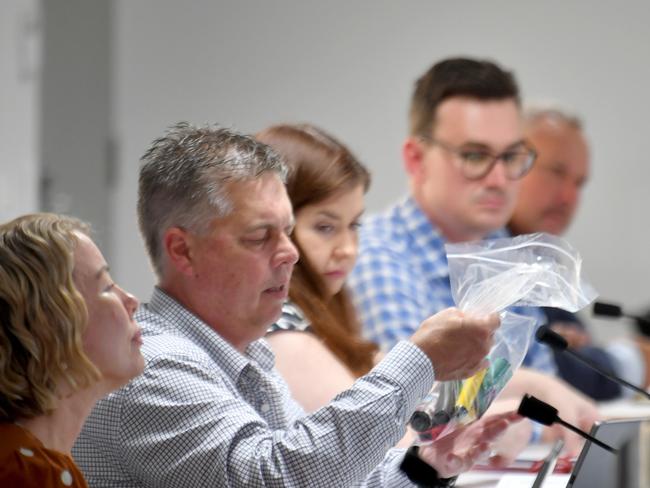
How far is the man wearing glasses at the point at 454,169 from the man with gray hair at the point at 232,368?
112cm

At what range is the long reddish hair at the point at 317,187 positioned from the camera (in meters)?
1.98

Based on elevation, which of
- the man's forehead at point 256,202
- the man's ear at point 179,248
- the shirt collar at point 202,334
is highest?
the man's forehead at point 256,202

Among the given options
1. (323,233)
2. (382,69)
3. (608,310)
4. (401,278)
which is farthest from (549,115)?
(608,310)

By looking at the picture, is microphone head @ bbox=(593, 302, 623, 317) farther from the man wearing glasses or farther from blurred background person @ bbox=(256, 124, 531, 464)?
the man wearing glasses

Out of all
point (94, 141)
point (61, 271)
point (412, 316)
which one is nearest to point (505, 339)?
point (61, 271)

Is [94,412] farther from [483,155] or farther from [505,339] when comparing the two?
[483,155]

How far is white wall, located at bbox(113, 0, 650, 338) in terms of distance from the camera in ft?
15.0

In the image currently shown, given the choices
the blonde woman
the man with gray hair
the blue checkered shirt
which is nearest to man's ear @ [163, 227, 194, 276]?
the man with gray hair

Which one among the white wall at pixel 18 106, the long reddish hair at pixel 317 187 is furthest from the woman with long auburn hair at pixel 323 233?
the white wall at pixel 18 106

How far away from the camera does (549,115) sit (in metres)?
3.96

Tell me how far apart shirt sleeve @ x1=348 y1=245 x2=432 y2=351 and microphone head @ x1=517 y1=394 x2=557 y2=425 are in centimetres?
96

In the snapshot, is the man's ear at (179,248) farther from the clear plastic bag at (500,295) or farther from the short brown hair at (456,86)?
the short brown hair at (456,86)

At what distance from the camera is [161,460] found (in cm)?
138

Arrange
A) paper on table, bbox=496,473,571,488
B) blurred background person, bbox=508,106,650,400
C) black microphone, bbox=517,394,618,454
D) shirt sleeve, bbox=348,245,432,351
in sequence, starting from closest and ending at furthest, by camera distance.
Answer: black microphone, bbox=517,394,618,454 < paper on table, bbox=496,473,571,488 < shirt sleeve, bbox=348,245,432,351 < blurred background person, bbox=508,106,650,400
